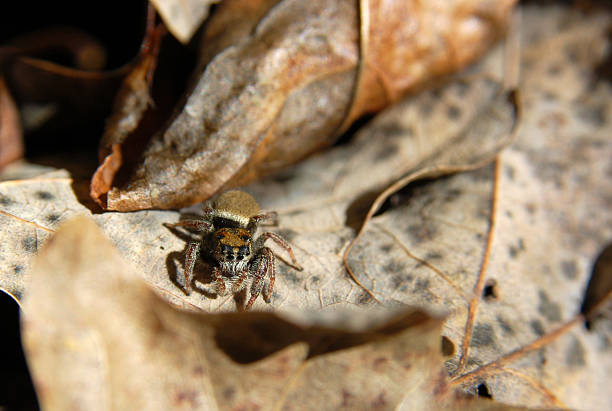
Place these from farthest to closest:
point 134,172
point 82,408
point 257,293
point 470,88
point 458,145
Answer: point 470,88 → point 458,145 → point 134,172 → point 257,293 → point 82,408

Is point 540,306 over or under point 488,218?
under

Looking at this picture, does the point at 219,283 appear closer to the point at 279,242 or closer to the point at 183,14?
the point at 279,242

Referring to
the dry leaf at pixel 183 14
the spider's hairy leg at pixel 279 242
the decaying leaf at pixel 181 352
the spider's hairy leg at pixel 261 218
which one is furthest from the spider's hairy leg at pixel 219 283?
the dry leaf at pixel 183 14

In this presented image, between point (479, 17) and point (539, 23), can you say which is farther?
point (539, 23)

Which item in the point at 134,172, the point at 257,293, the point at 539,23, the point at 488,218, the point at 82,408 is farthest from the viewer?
the point at 539,23

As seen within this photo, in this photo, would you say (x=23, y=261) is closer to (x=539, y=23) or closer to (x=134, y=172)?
(x=134, y=172)

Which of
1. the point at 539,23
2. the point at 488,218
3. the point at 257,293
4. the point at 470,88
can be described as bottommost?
the point at 257,293

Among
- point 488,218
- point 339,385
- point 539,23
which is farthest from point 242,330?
point 539,23

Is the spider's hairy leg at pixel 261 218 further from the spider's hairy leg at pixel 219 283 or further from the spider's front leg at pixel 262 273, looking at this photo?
the spider's hairy leg at pixel 219 283

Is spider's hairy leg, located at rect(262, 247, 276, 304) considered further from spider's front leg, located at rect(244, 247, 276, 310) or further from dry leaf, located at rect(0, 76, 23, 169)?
dry leaf, located at rect(0, 76, 23, 169)

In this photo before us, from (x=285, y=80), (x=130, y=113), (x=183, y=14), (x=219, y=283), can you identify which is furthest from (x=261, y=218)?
(x=183, y=14)
